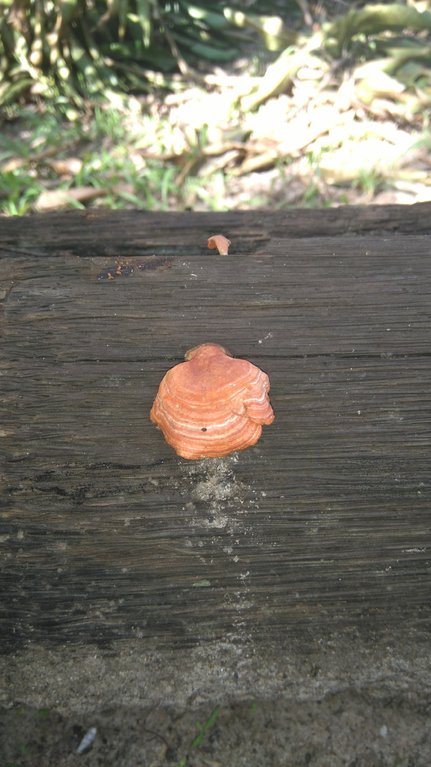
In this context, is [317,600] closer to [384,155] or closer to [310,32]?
[384,155]

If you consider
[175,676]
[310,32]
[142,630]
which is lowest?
[175,676]

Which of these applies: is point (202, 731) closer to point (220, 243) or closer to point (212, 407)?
point (212, 407)

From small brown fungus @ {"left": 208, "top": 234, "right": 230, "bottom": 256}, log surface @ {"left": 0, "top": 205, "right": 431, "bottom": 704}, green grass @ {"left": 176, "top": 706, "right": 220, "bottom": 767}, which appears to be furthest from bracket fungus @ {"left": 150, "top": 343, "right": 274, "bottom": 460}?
green grass @ {"left": 176, "top": 706, "right": 220, "bottom": 767}

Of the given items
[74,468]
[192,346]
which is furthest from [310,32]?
[74,468]

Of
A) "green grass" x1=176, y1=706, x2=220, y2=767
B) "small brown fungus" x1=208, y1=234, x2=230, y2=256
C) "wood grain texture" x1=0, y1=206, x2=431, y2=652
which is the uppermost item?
"small brown fungus" x1=208, y1=234, x2=230, y2=256

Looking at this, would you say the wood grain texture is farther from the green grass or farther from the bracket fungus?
the green grass

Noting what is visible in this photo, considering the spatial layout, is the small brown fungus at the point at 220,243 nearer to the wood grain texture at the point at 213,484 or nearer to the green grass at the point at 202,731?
the wood grain texture at the point at 213,484

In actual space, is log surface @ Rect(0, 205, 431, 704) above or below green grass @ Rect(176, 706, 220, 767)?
above
